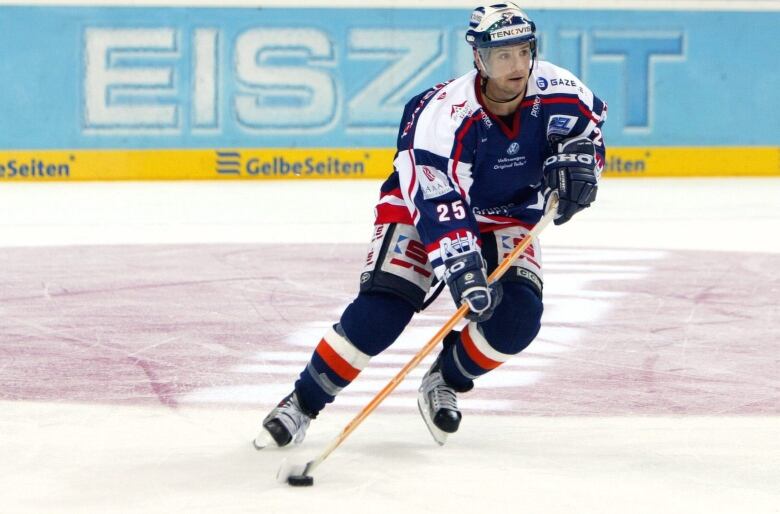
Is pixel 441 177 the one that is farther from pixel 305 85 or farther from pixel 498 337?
pixel 305 85

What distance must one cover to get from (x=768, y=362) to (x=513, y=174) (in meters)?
1.52

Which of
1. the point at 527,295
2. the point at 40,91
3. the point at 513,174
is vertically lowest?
the point at 40,91

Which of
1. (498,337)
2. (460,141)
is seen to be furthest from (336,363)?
(460,141)

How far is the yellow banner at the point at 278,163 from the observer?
1234cm

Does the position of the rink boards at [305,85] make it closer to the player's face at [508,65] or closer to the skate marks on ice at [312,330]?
the skate marks on ice at [312,330]

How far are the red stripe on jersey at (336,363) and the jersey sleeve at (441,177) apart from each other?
13.4 inches

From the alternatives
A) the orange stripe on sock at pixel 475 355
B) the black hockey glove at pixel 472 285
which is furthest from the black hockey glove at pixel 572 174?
the orange stripe on sock at pixel 475 355

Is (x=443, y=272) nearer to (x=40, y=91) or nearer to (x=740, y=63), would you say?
(x=40, y=91)

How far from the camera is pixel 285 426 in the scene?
3240mm

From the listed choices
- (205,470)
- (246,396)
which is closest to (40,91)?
(246,396)

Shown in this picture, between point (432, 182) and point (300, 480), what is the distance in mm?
731

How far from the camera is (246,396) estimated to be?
151 inches

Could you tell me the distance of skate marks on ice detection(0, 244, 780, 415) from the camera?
3869 millimetres

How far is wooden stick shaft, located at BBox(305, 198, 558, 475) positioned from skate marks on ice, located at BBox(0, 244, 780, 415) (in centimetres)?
55
